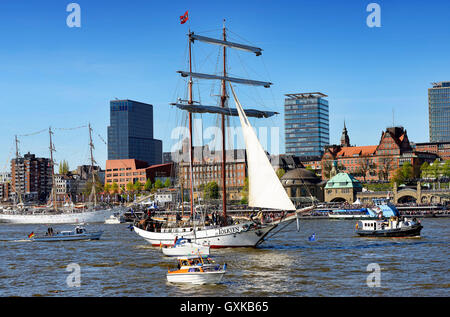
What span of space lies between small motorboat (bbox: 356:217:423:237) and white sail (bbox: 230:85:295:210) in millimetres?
26816

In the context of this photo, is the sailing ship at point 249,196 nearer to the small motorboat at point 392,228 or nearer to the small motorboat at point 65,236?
the small motorboat at point 65,236

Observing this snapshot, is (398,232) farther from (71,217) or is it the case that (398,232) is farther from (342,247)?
(71,217)

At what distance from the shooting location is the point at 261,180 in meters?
56.9

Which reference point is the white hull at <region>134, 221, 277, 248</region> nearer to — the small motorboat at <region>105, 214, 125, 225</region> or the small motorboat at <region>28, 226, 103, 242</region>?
the small motorboat at <region>28, 226, 103, 242</region>

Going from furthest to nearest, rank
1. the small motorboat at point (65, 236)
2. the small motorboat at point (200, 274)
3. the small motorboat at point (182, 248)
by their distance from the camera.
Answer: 1. the small motorboat at point (65, 236)
2. the small motorboat at point (182, 248)
3. the small motorboat at point (200, 274)

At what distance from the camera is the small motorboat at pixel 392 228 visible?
251 feet

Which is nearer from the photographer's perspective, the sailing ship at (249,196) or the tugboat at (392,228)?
the sailing ship at (249,196)

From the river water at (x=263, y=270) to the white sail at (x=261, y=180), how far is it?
4.98 m

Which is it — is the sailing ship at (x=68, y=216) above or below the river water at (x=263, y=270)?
below

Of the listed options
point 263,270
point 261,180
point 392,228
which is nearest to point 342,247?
point 261,180

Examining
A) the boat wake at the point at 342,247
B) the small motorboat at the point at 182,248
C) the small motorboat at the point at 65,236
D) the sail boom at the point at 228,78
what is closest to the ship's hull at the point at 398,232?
the boat wake at the point at 342,247

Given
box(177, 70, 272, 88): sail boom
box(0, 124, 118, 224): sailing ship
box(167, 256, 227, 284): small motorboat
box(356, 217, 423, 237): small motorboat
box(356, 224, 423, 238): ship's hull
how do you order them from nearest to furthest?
box(167, 256, 227, 284): small motorboat → box(177, 70, 272, 88): sail boom → box(356, 224, 423, 238): ship's hull → box(356, 217, 423, 237): small motorboat → box(0, 124, 118, 224): sailing ship

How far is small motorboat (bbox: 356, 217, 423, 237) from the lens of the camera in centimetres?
7662

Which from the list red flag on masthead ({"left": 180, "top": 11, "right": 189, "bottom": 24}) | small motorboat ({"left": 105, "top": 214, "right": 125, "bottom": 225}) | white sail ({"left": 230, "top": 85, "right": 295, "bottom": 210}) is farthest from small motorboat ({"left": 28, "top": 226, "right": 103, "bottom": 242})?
small motorboat ({"left": 105, "top": 214, "right": 125, "bottom": 225})
